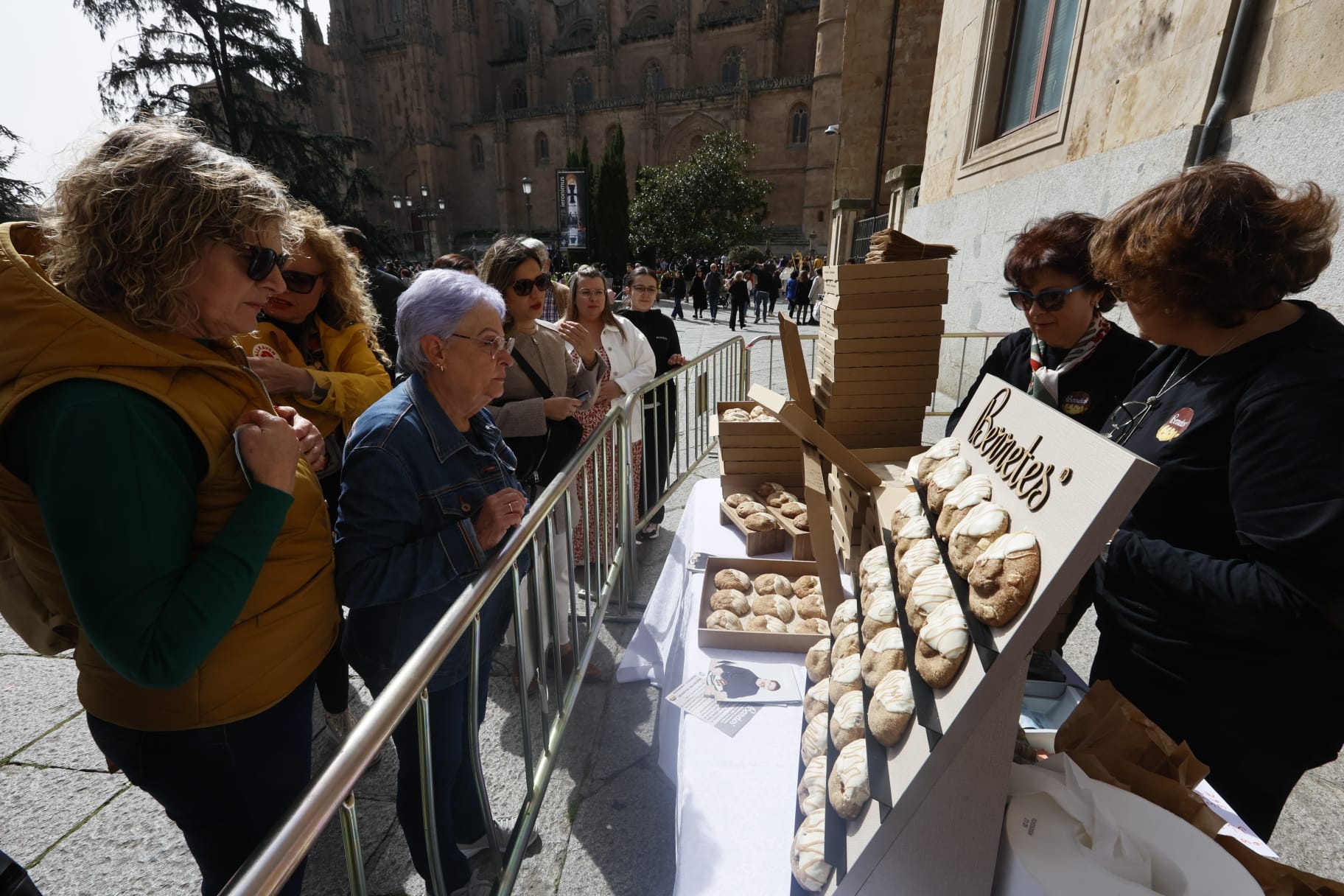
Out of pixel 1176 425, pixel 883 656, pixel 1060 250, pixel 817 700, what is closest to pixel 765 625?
pixel 817 700

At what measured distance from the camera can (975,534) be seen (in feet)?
3.35

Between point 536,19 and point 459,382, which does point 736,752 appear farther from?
point 536,19

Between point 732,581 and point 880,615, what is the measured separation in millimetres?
1069

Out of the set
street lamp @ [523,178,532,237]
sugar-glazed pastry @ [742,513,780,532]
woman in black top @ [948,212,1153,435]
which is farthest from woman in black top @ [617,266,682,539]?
street lamp @ [523,178,532,237]

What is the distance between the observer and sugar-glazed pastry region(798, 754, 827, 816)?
1274 mm

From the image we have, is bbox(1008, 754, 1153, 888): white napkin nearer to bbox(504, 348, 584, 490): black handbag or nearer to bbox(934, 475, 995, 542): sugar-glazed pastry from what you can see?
bbox(934, 475, 995, 542): sugar-glazed pastry

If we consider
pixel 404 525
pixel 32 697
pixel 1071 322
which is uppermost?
pixel 1071 322

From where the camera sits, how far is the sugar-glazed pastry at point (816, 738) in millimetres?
1394

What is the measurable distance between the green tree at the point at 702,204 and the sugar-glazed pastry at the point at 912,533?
106 ft

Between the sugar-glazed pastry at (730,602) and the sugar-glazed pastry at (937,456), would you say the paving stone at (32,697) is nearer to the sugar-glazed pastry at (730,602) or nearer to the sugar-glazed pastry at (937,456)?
the sugar-glazed pastry at (730,602)

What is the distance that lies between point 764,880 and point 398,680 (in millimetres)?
959

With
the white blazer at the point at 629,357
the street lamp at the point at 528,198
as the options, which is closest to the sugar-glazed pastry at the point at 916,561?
the white blazer at the point at 629,357

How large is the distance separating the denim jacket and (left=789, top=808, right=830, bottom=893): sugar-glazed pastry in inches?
37.7

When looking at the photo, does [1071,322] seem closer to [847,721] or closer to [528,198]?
[847,721]
